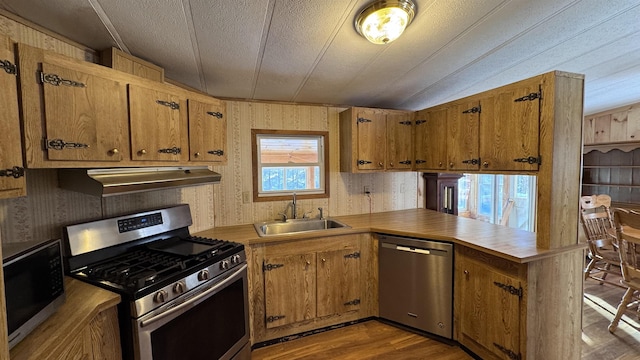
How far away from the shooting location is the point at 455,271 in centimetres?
211

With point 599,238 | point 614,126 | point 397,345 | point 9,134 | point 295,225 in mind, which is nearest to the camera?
point 9,134

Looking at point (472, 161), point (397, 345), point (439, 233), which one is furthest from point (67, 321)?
point (472, 161)

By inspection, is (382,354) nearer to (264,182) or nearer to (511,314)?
(511,314)

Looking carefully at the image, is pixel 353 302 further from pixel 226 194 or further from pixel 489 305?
pixel 226 194

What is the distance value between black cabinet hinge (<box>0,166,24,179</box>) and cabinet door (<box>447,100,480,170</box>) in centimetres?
280

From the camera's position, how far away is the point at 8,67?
0.99 meters

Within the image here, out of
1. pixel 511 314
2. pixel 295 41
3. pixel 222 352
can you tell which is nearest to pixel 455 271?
pixel 511 314

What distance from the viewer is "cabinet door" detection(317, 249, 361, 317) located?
91.9 inches

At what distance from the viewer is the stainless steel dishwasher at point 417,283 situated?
7.07 ft

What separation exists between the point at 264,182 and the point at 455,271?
201 cm

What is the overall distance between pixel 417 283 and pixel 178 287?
1884 mm

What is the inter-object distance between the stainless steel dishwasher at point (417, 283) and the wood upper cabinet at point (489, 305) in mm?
97

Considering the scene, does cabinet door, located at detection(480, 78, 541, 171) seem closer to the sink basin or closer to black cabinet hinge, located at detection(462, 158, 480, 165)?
black cabinet hinge, located at detection(462, 158, 480, 165)

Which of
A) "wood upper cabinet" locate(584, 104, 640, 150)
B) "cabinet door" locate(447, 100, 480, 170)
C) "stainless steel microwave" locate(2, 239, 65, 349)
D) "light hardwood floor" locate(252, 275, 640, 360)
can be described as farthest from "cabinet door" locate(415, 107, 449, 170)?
"wood upper cabinet" locate(584, 104, 640, 150)
